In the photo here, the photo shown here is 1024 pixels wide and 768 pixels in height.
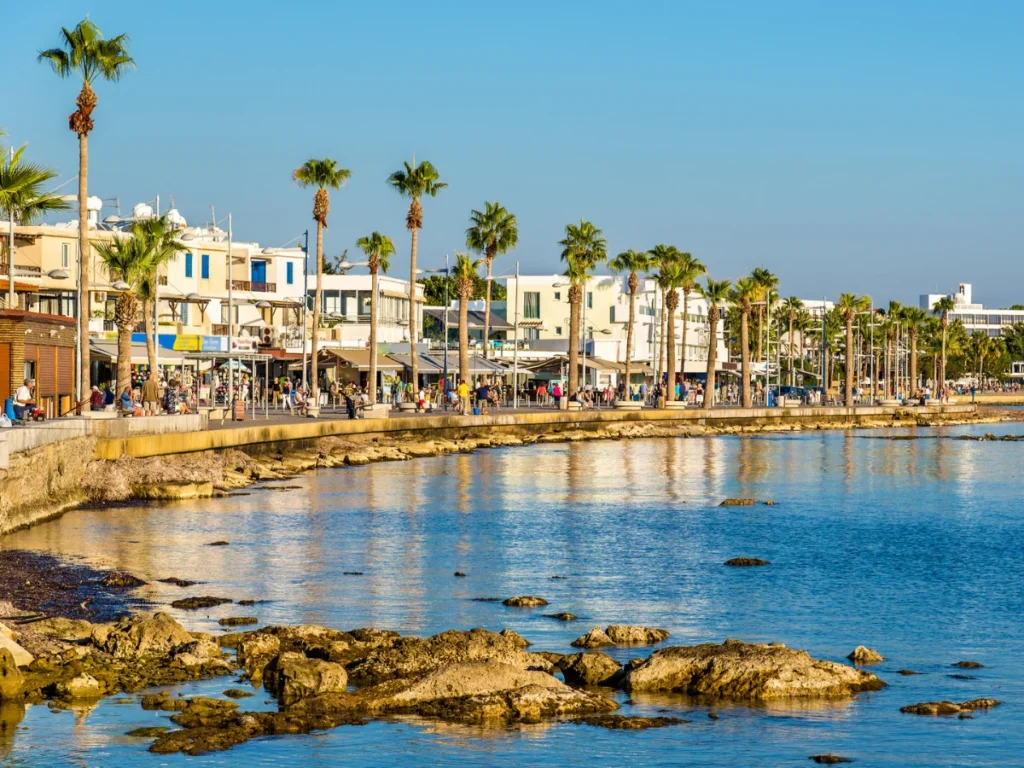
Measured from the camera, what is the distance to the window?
4894 inches

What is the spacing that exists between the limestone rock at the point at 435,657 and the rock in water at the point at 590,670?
28cm

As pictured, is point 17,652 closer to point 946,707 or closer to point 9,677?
point 9,677

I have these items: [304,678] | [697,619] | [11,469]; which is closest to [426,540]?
[11,469]

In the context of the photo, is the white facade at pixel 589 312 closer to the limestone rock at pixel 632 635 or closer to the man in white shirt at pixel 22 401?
the man in white shirt at pixel 22 401

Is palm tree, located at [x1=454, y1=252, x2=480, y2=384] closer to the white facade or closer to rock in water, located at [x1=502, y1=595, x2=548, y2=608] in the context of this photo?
the white facade

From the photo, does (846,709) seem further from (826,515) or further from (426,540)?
(826,515)

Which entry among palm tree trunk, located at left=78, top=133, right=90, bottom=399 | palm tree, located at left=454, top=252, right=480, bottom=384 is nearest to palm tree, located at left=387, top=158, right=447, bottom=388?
palm tree, located at left=454, top=252, right=480, bottom=384

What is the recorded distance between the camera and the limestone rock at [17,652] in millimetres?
17469

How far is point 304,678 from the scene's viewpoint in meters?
17.4

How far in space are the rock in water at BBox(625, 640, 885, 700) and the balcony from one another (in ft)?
222

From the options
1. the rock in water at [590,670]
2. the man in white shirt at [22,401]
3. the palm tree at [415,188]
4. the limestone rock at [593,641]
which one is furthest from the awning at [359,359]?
the rock in water at [590,670]

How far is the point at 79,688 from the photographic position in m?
17.1

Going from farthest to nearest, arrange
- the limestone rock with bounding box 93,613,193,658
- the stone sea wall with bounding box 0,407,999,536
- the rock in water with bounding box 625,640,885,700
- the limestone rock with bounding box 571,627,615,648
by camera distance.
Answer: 1. the stone sea wall with bounding box 0,407,999,536
2. the limestone rock with bounding box 571,627,615,648
3. the limestone rock with bounding box 93,613,193,658
4. the rock in water with bounding box 625,640,885,700

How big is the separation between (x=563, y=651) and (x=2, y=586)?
940cm
